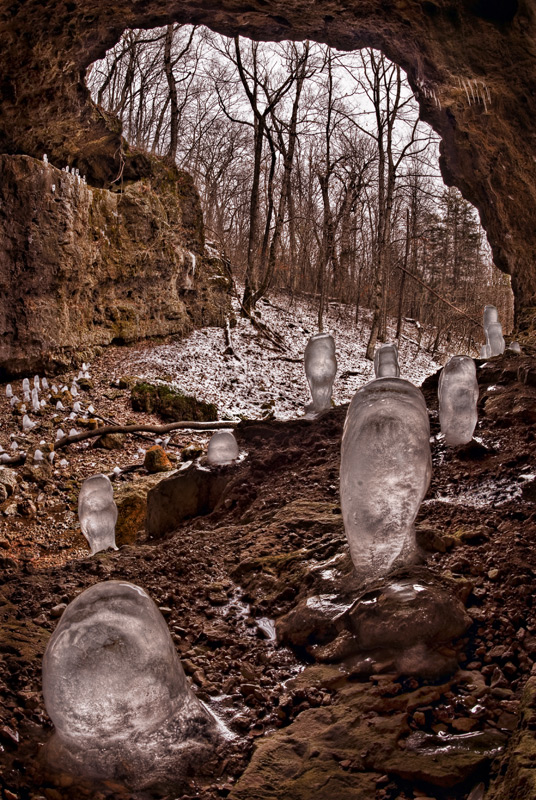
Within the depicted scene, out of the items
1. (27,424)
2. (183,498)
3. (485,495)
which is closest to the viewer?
(485,495)

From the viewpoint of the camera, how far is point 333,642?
96.0 inches

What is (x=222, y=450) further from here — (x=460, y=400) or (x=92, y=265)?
(x=92, y=265)

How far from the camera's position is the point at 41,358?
9.86 metres

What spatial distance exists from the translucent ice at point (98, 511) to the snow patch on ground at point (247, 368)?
5647 millimetres

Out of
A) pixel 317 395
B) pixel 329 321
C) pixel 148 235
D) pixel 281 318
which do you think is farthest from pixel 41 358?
pixel 329 321

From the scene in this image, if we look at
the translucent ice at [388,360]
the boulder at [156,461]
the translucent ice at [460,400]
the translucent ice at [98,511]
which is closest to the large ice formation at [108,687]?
the translucent ice at [98,511]

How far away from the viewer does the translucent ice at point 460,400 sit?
4.55 m

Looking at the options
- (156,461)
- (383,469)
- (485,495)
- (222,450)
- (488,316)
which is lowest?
A: (156,461)

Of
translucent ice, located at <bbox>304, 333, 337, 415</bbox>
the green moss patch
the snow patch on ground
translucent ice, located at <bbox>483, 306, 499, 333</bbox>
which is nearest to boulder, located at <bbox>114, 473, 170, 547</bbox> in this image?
translucent ice, located at <bbox>304, 333, 337, 415</bbox>

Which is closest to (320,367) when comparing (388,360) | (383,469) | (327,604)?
(388,360)

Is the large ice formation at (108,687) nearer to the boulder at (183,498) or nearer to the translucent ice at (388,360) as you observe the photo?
the boulder at (183,498)

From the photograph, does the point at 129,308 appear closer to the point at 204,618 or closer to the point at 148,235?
the point at 148,235

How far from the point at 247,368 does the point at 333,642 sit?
36.3 feet

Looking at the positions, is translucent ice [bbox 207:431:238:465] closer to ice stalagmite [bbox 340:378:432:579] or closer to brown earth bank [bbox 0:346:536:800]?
brown earth bank [bbox 0:346:536:800]
